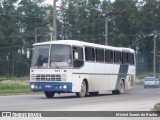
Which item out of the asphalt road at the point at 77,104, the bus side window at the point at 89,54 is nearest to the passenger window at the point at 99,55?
the bus side window at the point at 89,54

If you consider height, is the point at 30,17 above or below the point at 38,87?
above

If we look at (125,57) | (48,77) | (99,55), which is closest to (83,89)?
(48,77)

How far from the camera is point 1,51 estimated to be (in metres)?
107

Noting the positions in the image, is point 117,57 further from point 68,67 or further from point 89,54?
point 68,67

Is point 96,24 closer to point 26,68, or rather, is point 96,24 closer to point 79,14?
point 79,14

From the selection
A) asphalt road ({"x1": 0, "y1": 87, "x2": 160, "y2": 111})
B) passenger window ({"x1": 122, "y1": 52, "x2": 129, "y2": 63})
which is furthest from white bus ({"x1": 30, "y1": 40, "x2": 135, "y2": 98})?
passenger window ({"x1": 122, "y1": 52, "x2": 129, "y2": 63})

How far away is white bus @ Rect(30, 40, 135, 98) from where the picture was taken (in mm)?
31344

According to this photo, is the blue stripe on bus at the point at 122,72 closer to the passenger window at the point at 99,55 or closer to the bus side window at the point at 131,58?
the bus side window at the point at 131,58

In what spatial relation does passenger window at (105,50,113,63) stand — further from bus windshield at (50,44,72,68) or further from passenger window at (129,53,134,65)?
bus windshield at (50,44,72,68)

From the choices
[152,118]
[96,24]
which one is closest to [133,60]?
[152,118]

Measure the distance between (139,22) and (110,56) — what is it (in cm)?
4910

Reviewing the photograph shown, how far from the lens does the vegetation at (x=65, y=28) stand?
10144 cm

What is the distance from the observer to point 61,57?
104ft

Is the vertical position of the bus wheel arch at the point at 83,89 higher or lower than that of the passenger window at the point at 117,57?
lower
